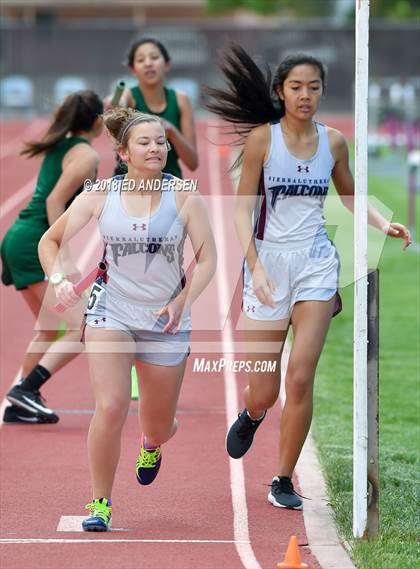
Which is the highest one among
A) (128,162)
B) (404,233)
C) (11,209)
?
(128,162)

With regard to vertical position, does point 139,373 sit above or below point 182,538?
above

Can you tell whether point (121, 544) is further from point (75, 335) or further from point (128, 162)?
point (75, 335)

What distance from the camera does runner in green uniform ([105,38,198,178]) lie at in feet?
27.7

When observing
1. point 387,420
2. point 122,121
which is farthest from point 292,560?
point 387,420

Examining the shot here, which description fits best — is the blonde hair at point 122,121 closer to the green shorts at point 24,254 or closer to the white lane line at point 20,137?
the green shorts at point 24,254

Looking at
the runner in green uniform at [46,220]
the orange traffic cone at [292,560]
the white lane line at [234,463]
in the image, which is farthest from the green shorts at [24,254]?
the orange traffic cone at [292,560]

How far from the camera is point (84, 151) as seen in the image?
7.96 m

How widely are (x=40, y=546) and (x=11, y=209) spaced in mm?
14584

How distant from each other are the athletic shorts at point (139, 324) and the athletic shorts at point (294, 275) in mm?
571

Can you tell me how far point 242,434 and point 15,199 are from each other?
14889 millimetres

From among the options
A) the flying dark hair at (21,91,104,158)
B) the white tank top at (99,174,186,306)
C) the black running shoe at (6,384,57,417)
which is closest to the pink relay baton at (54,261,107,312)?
the white tank top at (99,174,186,306)

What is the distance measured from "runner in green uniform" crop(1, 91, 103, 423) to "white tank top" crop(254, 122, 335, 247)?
5.65 feet

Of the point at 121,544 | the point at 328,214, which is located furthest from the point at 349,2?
the point at 121,544

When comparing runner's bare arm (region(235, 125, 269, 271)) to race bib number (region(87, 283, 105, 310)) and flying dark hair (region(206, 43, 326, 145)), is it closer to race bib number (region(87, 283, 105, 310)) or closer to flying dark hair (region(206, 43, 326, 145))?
flying dark hair (region(206, 43, 326, 145))
